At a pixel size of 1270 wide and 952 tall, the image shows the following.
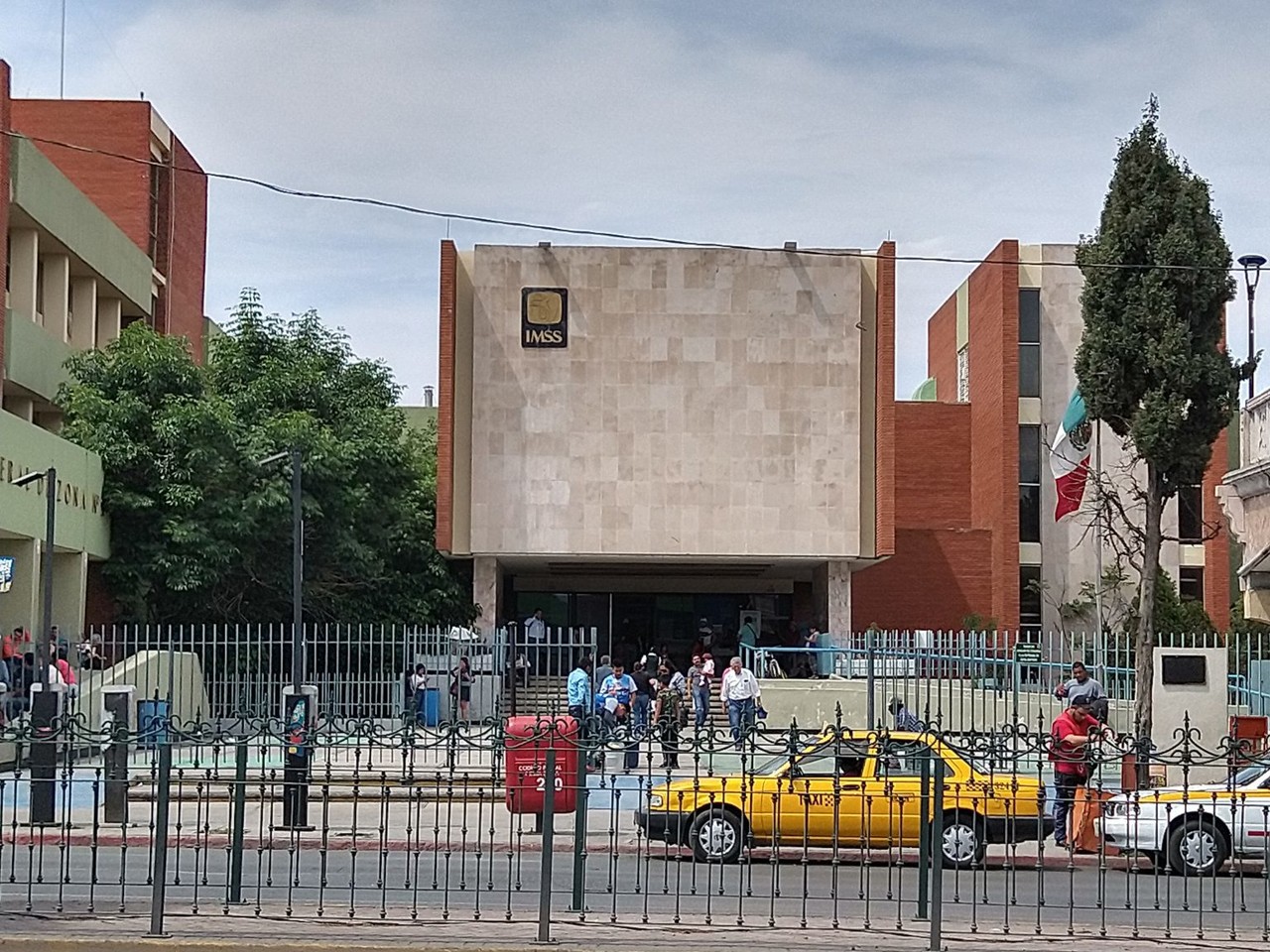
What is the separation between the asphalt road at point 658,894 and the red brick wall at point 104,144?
33749 millimetres

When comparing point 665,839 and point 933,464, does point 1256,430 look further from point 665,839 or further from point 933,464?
point 665,839

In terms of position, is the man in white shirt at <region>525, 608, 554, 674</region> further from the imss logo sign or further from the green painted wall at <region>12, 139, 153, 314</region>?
the green painted wall at <region>12, 139, 153, 314</region>

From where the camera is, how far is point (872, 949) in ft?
33.7

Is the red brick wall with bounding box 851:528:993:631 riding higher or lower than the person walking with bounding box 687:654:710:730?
higher

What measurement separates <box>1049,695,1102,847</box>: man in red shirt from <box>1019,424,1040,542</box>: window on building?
27.7m

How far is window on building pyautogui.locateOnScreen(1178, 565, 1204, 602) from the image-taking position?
47.3 meters

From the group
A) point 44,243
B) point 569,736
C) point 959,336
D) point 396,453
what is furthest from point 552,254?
point 569,736

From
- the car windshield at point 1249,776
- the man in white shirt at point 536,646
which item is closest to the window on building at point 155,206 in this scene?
the man in white shirt at point 536,646

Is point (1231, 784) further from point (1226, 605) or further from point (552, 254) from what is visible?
point (1226, 605)

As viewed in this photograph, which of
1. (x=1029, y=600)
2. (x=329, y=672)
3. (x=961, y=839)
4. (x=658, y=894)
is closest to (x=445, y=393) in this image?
(x=329, y=672)

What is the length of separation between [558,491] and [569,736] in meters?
30.5

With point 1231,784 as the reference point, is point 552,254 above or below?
above

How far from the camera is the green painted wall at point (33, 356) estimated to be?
3809 centimetres

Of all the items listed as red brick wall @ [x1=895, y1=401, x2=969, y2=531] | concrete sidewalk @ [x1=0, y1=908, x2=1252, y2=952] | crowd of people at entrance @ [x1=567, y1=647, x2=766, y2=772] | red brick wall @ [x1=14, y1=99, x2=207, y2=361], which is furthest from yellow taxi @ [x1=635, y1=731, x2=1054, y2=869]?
red brick wall @ [x1=895, y1=401, x2=969, y2=531]
